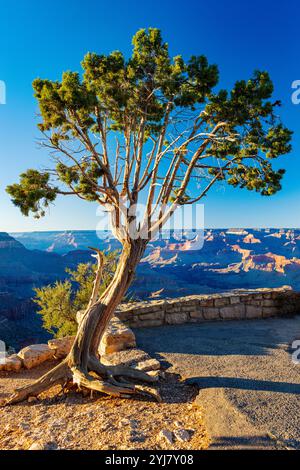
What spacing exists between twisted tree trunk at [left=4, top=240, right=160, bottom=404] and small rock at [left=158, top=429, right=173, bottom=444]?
1.07 metres

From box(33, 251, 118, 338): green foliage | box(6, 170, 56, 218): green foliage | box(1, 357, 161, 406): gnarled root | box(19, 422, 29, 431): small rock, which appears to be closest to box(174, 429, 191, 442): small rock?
box(1, 357, 161, 406): gnarled root

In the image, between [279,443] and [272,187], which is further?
[272,187]

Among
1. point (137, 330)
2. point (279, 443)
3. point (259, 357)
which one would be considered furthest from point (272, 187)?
point (279, 443)

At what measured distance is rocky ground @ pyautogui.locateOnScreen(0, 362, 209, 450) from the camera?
3811 millimetres

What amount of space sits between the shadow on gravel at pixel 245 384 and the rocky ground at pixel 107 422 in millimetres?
239

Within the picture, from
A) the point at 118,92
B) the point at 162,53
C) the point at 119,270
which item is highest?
the point at 162,53

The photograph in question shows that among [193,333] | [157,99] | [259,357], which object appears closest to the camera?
[259,357]

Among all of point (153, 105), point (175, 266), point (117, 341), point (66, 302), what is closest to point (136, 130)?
point (153, 105)

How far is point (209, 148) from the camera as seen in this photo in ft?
27.2

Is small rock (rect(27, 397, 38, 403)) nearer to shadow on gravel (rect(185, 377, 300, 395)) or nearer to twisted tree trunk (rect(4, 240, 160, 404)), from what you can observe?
twisted tree trunk (rect(4, 240, 160, 404))
